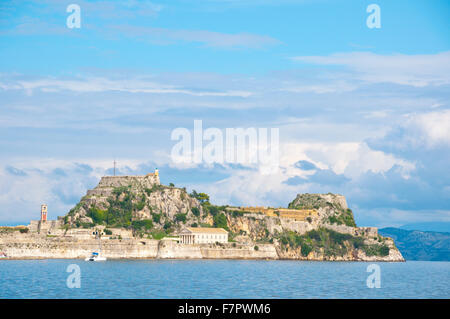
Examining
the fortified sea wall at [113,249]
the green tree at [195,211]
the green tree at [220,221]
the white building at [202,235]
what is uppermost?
the green tree at [195,211]

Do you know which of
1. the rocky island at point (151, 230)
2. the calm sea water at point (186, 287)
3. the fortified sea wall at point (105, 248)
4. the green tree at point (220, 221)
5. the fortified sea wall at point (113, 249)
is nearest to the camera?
the calm sea water at point (186, 287)

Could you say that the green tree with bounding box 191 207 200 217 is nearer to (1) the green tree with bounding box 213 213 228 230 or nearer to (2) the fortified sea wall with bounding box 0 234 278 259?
(1) the green tree with bounding box 213 213 228 230

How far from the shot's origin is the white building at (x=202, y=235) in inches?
6575

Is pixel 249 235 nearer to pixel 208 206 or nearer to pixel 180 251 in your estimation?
pixel 208 206

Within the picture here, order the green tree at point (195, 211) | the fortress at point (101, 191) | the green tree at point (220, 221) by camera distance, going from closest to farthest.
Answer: the fortress at point (101, 191)
the green tree at point (195, 211)
the green tree at point (220, 221)

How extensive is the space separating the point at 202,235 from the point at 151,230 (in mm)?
11676

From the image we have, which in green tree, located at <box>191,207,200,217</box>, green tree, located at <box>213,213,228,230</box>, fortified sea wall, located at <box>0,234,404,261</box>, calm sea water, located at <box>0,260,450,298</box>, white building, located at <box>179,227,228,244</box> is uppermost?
green tree, located at <box>191,207,200,217</box>

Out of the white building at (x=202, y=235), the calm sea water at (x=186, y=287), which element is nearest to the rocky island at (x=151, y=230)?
the white building at (x=202, y=235)

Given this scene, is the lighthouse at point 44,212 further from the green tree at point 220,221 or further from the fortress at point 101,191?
the green tree at point 220,221

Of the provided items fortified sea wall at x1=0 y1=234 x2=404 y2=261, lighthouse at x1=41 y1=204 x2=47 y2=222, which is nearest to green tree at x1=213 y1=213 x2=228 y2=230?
fortified sea wall at x1=0 y1=234 x2=404 y2=261

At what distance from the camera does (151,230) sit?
171000mm

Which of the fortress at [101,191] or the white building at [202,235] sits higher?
the fortress at [101,191]

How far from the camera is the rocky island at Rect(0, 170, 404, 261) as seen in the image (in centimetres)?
14700

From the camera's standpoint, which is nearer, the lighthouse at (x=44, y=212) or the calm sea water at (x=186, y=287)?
the calm sea water at (x=186, y=287)
